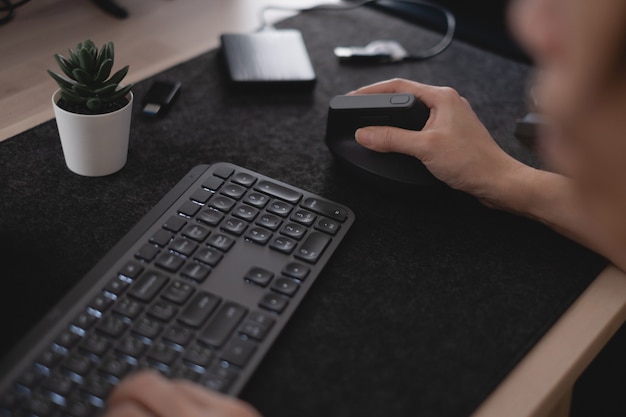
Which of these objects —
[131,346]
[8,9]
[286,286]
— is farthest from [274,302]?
[8,9]

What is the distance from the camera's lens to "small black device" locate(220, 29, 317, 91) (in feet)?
2.92

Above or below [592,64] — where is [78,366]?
below

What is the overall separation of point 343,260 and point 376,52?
446mm

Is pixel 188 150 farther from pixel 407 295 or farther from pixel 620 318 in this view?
pixel 620 318

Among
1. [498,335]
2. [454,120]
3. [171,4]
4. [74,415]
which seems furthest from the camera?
[171,4]

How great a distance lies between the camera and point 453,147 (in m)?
0.71

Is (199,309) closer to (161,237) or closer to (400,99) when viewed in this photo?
(161,237)

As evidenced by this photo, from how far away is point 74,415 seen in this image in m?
0.48

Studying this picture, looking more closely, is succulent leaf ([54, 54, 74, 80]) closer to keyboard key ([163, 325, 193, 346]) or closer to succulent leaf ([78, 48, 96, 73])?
succulent leaf ([78, 48, 96, 73])

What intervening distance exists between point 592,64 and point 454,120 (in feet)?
1.30

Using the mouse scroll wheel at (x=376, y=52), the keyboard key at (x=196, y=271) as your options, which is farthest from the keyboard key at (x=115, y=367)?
the mouse scroll wheel at (x=376, y=52)

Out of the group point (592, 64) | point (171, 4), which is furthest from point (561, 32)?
point (171, 4)

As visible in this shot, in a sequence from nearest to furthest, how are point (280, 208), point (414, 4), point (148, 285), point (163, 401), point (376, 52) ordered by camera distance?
1. point (163, 401)
2. point (148, 285)
3. point (280, 208)
4. point (376, 52)
5. point (414, 4)

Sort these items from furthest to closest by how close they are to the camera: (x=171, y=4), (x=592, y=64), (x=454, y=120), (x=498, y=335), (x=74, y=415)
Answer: (x=171, y=4) < (x=454, y=120) < (x=498, y=335) < (x=74, y=415) < (x=592, y=64)
